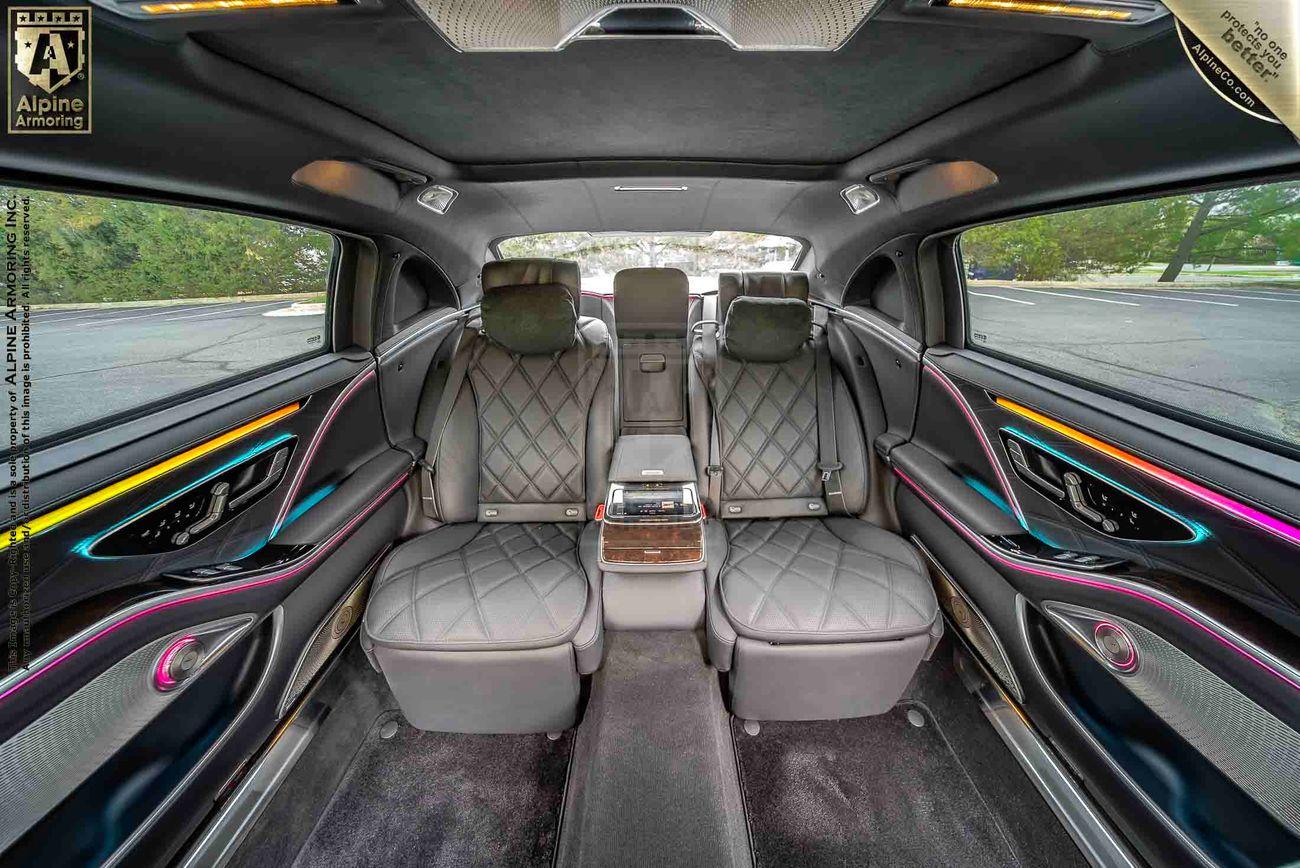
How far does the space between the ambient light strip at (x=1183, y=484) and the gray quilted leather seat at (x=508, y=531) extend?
1575 millimetres

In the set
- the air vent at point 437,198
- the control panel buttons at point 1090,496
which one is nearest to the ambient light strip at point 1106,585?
the control panel buttons at point 1090,496

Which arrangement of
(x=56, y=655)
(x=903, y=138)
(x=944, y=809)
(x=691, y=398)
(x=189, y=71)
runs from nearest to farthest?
(x=56, y=655) < (x=189, y=71) < (x=944, y=809) < (x=903, y=138) < (x=691, y=398)

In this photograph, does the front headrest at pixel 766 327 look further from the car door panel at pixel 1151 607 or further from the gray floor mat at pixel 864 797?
the gray floor mat at pixel 864 797

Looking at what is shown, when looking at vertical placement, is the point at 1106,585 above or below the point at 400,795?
above

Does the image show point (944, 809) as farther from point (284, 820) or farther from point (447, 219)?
point (447, 219)

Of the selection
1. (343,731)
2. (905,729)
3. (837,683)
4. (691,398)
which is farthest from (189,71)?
(905,729)

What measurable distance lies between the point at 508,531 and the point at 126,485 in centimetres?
112

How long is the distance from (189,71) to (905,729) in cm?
303

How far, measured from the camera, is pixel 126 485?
107 cm

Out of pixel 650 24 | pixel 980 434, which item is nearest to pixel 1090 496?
pixel 980 434

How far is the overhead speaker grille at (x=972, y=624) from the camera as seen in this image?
59.4 inches

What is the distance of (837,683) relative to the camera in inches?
60.3

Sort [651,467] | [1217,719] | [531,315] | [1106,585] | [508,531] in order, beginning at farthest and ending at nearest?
[531,315] → [508,531] → [651,467] → [1106,585] → [1217,719]

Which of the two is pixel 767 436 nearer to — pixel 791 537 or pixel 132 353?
pixel 791 537
